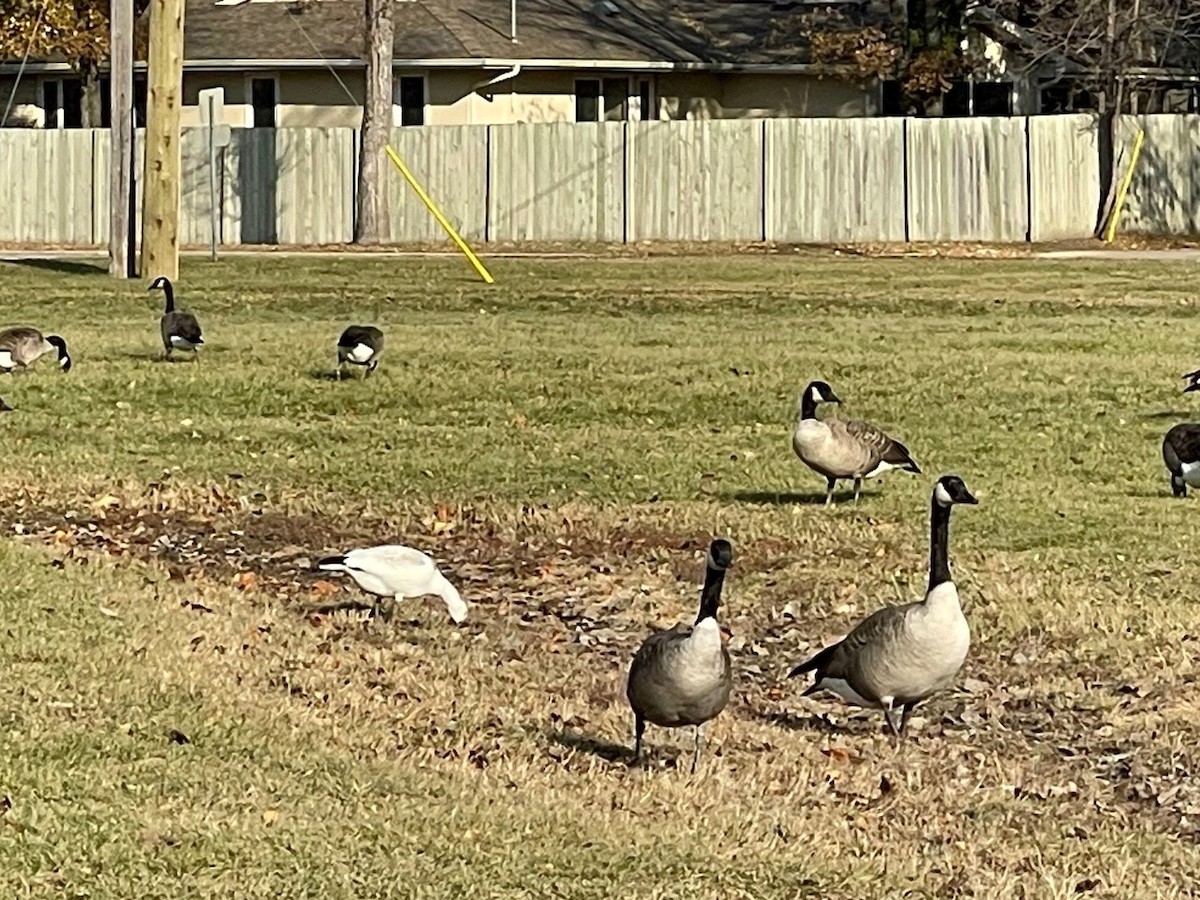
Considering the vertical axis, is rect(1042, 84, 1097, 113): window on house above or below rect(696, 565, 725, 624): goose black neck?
above

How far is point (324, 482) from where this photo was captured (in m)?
16.1

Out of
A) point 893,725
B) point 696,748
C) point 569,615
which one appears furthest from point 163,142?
point 696,748

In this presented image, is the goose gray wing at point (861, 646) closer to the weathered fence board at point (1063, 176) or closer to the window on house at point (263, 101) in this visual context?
the weathered fence board at point (1063, 176)

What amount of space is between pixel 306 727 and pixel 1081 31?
126 ft

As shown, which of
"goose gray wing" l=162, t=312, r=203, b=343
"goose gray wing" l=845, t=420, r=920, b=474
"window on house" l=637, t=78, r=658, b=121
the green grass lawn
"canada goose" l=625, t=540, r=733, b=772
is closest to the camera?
the green grass lawn

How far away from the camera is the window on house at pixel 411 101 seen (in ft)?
163

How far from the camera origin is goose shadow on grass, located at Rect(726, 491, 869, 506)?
15.3 meters

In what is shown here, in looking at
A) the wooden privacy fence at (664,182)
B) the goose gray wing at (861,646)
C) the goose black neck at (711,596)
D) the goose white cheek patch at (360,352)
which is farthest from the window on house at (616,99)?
the goose black neck at (711,596)

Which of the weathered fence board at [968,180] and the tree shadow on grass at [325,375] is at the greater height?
the weathered fence board at [968,180]

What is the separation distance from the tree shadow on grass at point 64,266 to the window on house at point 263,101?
12560mm

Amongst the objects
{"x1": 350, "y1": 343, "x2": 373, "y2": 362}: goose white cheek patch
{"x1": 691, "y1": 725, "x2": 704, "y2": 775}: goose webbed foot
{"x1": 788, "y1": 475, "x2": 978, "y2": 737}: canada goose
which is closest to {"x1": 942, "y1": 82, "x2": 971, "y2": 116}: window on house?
{"x1": 350, "y1": 343, "x2": 373, "y2": 362}: goose white cheek patch

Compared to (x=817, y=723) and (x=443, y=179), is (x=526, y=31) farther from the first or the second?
(x=817, y=723)

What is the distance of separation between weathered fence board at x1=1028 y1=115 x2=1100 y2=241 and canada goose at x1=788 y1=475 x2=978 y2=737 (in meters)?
35.3

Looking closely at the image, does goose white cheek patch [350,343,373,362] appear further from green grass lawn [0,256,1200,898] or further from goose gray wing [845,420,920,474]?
goose gray wing [845,420,920,474]
